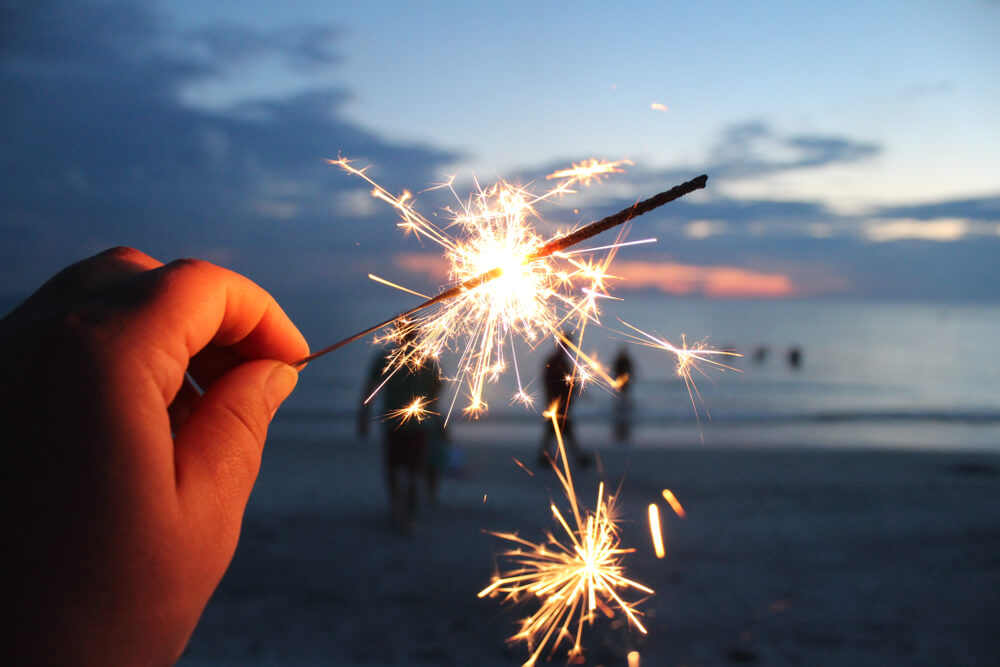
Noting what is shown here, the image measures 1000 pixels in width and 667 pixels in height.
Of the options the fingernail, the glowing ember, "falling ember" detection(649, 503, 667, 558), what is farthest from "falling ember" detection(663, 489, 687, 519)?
the fingernail

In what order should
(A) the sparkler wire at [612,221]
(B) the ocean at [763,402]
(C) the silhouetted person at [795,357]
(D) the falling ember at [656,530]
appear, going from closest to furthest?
(A) the sparkler wire at [612,221] → (D) the falling ember at [656,530] → (B) the ocean at [763,402] → (C) the silhouetted person at [795,357]

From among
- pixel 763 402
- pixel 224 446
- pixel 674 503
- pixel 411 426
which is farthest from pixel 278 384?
pixel 763 402

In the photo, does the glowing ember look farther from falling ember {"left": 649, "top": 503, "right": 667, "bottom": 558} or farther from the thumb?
falling ember {"left": 649, "top": 503, "right": 667, "bottom": 558}

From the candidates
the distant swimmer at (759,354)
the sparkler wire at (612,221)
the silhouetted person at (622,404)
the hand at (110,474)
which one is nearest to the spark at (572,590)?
the sparkler wire at (612,221)

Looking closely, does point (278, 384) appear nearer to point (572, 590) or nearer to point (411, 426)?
point (572, 590)

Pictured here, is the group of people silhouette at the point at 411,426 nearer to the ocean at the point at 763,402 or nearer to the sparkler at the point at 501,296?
the ocean at the point at 763,402

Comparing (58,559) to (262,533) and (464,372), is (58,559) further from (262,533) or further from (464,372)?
(262,533)
